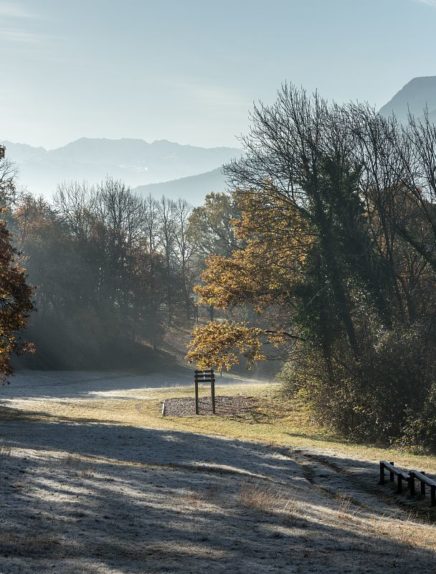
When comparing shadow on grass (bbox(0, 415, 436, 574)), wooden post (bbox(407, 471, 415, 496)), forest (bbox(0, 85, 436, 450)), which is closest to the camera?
shadow on grass (bbox(0, 415, 436, 574))

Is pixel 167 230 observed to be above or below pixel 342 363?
above

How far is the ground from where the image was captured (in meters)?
11.0

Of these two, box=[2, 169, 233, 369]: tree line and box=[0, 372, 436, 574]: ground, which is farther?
box=[2, 169, 233, 369]: tree line

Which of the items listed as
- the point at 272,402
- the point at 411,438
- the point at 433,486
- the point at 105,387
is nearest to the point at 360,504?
the point at 433,486

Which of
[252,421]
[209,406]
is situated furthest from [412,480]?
[209,406]

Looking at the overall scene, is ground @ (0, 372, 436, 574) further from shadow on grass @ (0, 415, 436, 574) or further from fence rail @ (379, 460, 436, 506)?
fence rail @ (379, 460, 436, 506)

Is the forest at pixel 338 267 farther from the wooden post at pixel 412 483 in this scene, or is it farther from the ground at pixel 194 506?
the wooden post at pixel 412 483

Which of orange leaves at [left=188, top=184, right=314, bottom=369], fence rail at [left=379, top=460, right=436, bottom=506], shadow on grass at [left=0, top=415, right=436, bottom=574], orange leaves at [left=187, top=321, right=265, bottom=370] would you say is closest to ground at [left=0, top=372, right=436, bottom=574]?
shadow on grass at [left=0, top=415, right=436, bottom=574]

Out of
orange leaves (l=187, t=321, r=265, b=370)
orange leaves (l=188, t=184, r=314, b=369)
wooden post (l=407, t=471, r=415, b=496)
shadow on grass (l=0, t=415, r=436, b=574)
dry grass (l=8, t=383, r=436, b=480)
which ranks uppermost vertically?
orange leaves (l=188, t=184, r=314, b=369)

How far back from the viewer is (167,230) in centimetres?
10981

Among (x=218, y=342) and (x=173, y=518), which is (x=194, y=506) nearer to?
(x=173, y=518)

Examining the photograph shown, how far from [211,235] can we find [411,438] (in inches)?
2980

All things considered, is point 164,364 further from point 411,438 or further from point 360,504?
point 360,504

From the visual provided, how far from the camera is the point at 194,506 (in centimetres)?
1449
